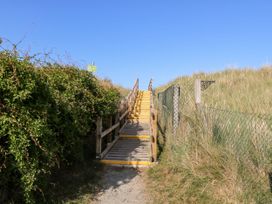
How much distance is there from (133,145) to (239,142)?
4920mm

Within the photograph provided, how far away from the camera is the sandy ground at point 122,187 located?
5.09m

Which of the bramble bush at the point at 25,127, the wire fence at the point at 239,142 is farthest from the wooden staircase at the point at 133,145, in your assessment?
the bramble bush at the point at 25,127

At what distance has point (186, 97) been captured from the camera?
7961 millimetres

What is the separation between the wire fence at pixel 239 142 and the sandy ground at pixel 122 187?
1.02 meters

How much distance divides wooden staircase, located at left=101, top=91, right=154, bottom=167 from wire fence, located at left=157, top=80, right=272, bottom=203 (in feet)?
4.17

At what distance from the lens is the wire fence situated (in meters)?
4.01

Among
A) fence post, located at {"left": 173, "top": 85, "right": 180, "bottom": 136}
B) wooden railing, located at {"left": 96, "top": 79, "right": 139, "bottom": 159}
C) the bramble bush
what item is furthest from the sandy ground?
fence post, located at {"left": 173, "top": 85, "right": 180, "bottom": 136}

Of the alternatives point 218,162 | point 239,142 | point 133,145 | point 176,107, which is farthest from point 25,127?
point 133,145

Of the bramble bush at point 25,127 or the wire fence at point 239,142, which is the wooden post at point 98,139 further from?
the bramble bush at point 25,127

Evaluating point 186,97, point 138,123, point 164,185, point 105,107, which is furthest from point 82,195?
point 138,123

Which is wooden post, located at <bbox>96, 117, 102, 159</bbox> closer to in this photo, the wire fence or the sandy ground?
the sandy ground

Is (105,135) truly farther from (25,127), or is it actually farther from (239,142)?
(25,127)

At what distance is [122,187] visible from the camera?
226 inches

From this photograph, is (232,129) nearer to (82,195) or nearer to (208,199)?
(208,199)
